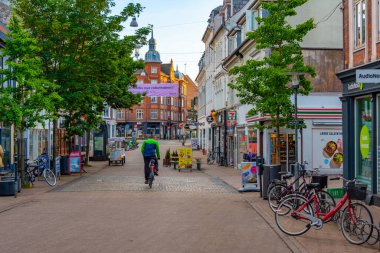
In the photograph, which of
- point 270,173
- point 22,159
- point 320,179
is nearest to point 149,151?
point 22,159

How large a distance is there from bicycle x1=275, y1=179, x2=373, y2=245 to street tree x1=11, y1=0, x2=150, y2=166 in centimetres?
1527

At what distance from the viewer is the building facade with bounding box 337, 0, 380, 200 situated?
14.9m

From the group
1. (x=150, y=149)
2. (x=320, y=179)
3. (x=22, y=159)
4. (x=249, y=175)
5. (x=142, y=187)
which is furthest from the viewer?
(x=142, y=187)

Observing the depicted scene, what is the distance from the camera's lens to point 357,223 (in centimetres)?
891

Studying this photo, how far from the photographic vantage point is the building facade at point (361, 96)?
1493cm

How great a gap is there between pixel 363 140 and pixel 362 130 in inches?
12.3

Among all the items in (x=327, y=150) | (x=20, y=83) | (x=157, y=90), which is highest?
(x=157, y=90)

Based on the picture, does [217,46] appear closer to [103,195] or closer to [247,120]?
[247,120]

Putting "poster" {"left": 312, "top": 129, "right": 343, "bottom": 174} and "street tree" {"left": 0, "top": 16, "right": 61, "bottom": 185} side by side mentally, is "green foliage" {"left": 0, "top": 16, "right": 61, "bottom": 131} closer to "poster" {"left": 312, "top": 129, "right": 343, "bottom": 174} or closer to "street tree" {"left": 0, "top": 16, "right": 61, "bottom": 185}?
"street tree" {"left": 0, "top": 16, "right": 61, "bottom": 185}

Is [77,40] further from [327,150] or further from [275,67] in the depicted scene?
[327,150]

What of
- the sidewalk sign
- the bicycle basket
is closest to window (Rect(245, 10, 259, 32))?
the sidewalk sign

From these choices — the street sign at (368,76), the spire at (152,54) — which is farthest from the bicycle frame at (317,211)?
the spire at (152,54)

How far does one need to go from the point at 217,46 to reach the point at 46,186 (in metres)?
29.1

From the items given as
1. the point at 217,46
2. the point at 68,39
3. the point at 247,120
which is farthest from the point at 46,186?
the point at 217,46
